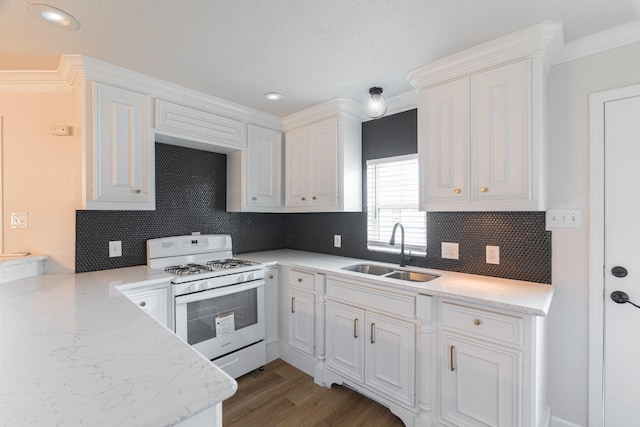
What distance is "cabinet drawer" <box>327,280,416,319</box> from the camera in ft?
6.35

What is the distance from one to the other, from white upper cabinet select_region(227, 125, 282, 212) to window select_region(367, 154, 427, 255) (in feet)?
3.13

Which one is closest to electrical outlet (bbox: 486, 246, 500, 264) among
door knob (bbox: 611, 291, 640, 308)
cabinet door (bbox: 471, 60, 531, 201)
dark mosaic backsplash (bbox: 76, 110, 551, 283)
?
dark mosaic backsplash (bbox: 76, 110, 551, 283)

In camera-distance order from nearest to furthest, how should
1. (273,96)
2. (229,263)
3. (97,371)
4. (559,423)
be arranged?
(97,371)
(559,423)
(273,96)
(229,263)

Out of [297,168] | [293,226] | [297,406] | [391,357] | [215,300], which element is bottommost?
[297,406]

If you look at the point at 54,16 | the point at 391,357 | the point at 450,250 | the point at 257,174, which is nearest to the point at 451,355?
the point at 391,357

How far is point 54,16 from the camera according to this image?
1.54 metres

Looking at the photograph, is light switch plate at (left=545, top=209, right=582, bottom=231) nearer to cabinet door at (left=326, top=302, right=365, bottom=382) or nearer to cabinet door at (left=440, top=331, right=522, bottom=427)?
A: cabinet door at (left=440, top=331, right=522, bottom=427)

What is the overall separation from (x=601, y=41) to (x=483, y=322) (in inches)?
66.9

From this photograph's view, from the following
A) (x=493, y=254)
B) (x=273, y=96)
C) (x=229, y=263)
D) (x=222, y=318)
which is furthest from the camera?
(x=229, y=263)

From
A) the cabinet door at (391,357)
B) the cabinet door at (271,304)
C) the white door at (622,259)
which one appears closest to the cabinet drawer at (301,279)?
the cabinet door at (271,304)

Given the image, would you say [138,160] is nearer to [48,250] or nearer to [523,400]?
[48,250]

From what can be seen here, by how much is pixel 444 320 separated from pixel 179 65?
2.33m

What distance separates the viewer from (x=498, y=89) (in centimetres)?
183

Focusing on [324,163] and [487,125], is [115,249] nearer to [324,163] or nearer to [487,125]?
[324,163]
